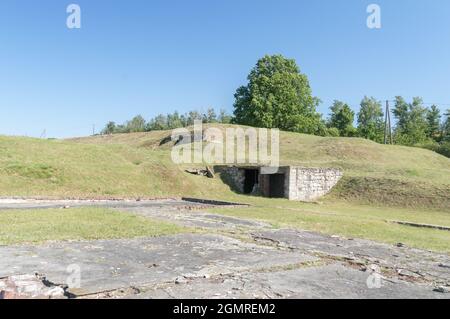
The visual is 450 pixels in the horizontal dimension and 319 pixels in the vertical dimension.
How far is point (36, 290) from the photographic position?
5.30 meters

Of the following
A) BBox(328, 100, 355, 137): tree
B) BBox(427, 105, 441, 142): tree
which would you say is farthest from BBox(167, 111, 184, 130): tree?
BBox(427, 105, 441, 142): tree

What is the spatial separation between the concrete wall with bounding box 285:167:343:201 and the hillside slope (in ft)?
2.42

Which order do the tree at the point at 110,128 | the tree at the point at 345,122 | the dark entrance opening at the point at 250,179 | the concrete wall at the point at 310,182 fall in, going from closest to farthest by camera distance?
the concrete wall at the point at 310,182
the dark entrance opening at the point at 250,179
the tree at the point at 345,122
the tree at the point at 110,128

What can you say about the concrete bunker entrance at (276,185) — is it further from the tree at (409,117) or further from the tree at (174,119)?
the tree at (174,119)

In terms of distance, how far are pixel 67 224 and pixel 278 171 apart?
17.1 metres

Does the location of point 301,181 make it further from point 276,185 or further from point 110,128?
point 110,128

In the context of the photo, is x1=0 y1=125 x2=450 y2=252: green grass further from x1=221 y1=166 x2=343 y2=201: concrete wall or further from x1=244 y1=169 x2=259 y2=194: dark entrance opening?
x1=244 y1=169 x2=259 y2=194: dark entrance opening

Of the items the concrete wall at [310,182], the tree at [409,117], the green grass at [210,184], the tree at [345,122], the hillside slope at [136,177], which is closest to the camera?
the green grass at [210,184]

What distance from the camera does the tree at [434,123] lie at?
71875 millimetres

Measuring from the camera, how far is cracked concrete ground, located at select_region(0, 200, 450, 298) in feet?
18.6

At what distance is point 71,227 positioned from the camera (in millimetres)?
10852

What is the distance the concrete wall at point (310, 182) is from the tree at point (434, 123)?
51260 mm

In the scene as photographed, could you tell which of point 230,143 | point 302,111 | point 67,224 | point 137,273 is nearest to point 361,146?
point 230,143

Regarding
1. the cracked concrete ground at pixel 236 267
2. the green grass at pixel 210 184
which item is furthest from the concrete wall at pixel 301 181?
the cracked concrete ground at pixel 236 267
